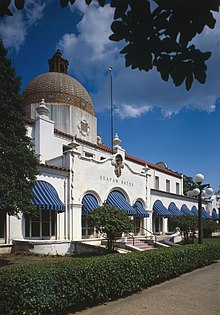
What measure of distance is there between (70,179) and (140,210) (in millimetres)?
8789

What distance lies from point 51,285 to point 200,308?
4.25m

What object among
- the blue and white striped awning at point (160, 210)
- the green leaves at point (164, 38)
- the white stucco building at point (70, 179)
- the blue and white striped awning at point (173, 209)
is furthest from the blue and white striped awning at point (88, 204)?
the green leaves at point (164, 38)

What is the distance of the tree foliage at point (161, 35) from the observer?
3.12 metres

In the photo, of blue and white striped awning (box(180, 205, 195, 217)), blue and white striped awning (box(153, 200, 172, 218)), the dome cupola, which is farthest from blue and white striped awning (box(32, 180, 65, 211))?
blue and white striped awning (box(180, 205, 195, 217))

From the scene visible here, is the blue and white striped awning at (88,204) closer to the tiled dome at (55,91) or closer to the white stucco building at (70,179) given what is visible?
the white stucco building at (70,179)

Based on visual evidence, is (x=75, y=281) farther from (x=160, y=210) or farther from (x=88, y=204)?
(x=160, y=210)

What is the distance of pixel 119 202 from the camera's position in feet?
76.6

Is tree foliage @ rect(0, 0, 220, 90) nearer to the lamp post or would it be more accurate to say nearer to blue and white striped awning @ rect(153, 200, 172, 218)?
the lamp post

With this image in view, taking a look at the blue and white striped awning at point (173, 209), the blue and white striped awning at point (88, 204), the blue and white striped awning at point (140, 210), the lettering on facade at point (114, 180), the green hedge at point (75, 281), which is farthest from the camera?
the blue and white striped awning at point (173, 209)

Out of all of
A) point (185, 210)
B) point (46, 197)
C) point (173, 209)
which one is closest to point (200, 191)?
point (46, 197)

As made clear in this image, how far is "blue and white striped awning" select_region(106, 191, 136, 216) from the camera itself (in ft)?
75.0

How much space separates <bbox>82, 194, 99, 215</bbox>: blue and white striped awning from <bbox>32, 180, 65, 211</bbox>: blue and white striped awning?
7.25 feet

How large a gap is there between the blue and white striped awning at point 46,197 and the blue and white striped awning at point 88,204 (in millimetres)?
2210

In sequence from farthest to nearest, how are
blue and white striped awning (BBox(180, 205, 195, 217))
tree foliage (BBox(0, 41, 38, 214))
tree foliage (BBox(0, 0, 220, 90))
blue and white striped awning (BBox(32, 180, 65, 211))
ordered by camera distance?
blue and white striped awning (BBox(180, 205, 195, 217)) < blue and white striped awning (BBox(32, 180, 65, 211)) < tree foliage (BBox(0, 41, 38, 214)) < tree foliage (BBox(0, 0, 220, 90))
